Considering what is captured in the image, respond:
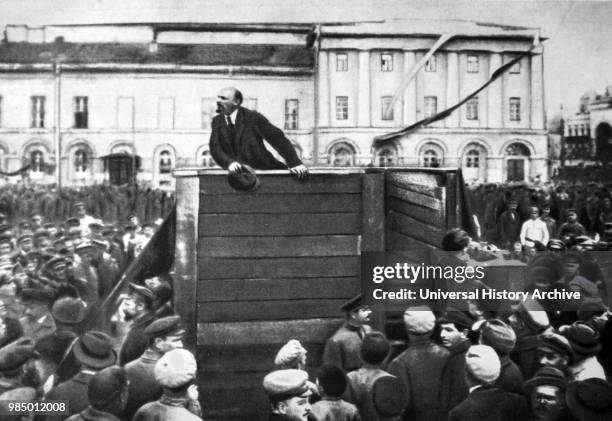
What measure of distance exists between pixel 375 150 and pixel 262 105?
2.76 feet

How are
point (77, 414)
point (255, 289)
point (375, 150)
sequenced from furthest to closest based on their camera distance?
point (375, 150) → point (255, 289) → point (77, 414)

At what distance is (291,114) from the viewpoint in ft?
15.4

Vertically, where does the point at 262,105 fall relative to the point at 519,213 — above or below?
above

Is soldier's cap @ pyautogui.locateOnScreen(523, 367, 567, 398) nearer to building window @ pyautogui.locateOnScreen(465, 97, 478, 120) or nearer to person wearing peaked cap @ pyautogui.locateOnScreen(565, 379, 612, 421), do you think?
person wearing peaked cap @ pyautogui.locateOnScreen(565, 379, 612, 421)

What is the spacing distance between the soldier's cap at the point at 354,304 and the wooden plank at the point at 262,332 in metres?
0.13

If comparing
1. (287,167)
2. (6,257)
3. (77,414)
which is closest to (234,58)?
(287,167)

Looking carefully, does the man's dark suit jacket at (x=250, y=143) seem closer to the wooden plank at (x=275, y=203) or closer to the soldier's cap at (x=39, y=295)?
the wooden plank at (x=275, y=203)

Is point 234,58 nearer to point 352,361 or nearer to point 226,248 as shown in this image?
point 226,248

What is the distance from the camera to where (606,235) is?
4.79 m

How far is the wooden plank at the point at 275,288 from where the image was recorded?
436 centimetres

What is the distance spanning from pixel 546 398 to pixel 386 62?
2460 mm

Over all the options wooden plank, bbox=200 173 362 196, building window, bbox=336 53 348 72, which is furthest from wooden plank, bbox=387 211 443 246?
building window, bbox=336 53 348 72

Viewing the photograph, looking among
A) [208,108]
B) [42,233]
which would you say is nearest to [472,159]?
[208,108]

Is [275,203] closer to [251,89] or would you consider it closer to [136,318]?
[251,89]
